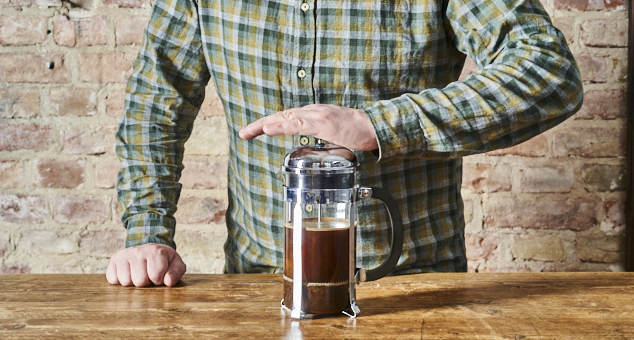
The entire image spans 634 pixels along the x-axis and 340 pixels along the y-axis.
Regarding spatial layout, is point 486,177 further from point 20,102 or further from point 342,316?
point 20,102

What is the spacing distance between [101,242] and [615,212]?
1.37 metres

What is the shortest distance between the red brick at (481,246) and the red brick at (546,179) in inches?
6.2

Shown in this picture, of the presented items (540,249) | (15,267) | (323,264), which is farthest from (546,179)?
(15,267)

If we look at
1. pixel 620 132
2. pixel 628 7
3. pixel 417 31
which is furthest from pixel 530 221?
pixel 417 31

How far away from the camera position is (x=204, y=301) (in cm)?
83

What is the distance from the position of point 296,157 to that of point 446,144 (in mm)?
245

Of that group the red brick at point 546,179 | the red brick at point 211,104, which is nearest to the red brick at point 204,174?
the red brick at point 211,104

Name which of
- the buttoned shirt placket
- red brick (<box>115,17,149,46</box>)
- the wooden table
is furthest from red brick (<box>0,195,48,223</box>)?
the buttoned shirt placket

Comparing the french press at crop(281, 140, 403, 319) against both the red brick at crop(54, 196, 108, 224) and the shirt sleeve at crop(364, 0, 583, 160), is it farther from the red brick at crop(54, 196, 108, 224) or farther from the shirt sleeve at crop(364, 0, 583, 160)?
the red brick at crop(54, 196, 108, 224)

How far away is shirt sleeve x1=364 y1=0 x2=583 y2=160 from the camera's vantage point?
0.83 meters

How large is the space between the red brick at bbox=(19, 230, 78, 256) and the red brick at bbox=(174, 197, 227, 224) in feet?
1.01

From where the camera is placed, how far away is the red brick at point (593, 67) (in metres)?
1.52

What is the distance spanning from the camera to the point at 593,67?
1517 mm

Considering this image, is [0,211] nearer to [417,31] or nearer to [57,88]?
[57,88]
